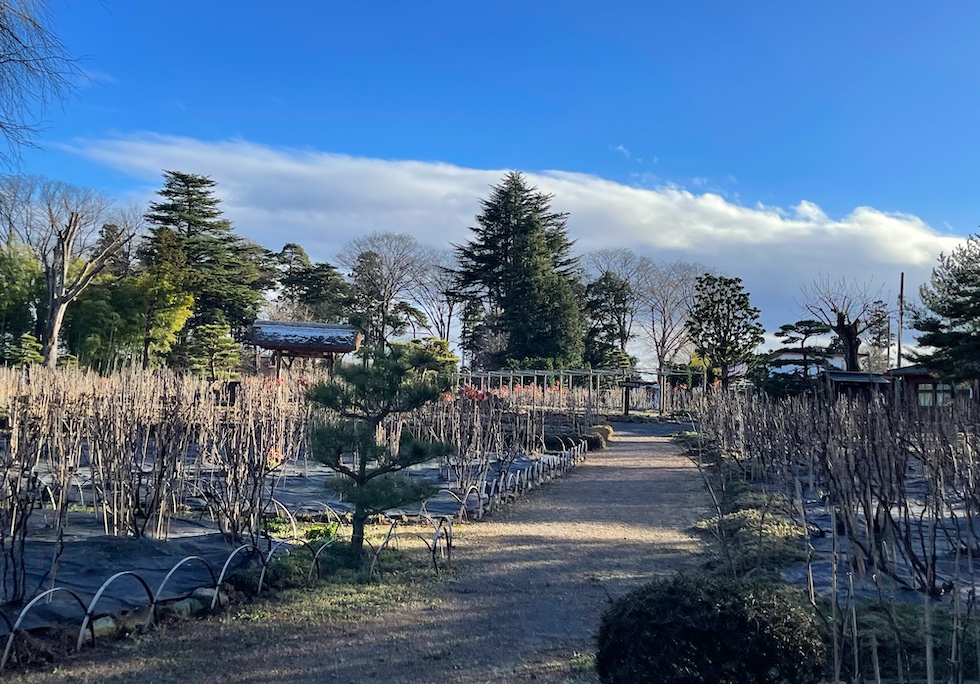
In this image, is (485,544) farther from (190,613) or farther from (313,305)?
(313,305)

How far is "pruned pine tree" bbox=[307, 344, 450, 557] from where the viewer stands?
4.91 m

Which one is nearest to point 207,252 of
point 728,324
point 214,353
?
point 214,353

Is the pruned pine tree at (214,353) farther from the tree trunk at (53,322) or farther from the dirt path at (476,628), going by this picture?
the dirt path at (476,628)

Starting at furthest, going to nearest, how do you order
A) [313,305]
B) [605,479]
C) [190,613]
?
[313,305] → [605,479] → [190,613]

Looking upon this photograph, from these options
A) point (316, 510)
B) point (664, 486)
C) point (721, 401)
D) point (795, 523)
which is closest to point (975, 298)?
point (721, 401)

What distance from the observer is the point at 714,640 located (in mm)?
2441

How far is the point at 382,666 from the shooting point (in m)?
3.30

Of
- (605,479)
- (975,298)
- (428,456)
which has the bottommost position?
(605,479)

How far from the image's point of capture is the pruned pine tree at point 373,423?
491 cm

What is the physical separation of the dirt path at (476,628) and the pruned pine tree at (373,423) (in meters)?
0.74

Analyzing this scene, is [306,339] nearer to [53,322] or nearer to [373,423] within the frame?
[53,322]

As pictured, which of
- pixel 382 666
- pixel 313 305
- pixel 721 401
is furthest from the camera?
pixel 313 305

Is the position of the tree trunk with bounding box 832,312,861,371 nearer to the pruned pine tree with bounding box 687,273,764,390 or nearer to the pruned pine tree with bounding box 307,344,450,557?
the pruned pine tree with bounding box 687,273,764,390

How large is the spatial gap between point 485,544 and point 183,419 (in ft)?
8.62
